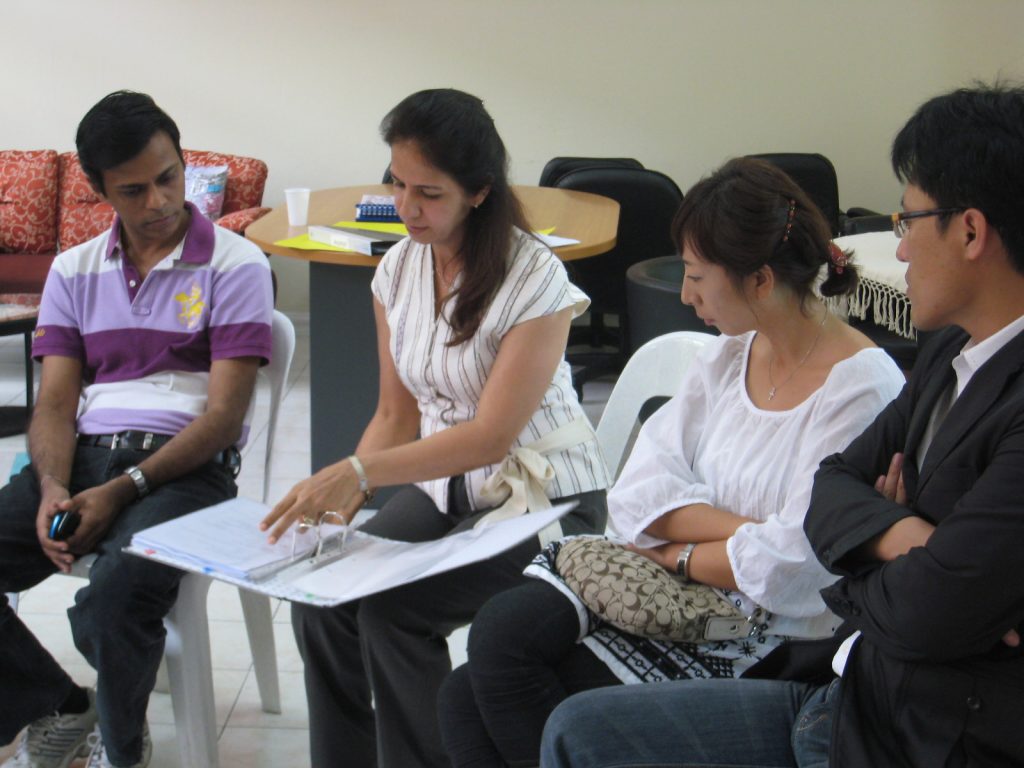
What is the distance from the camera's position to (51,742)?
6.94 ft

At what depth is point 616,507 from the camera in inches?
65.9

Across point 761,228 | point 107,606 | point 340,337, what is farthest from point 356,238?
point 761,228

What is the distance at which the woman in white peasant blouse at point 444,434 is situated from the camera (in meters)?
1.79

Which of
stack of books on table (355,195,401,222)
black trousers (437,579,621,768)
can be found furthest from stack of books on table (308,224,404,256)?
black trousers (437,579,621,768)

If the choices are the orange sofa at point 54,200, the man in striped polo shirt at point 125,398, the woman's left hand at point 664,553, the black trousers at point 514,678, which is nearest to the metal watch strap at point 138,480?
the man in striped polo shirt at point 125,398

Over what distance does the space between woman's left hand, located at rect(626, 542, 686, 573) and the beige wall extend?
13.9 ft

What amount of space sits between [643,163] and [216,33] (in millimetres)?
2173

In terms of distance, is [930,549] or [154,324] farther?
[154,324]

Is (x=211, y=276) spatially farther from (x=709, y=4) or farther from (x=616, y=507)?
(x=709, y=4)

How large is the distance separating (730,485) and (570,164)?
3.60 m

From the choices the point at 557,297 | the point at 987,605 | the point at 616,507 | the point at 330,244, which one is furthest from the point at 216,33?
the point at 987,605

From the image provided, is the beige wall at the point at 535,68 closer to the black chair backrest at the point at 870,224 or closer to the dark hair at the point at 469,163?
the black chair backrest at the point at 870,224

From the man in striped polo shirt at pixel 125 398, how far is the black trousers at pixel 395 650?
1.01 feet

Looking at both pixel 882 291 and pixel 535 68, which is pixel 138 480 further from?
pixel 535 68
